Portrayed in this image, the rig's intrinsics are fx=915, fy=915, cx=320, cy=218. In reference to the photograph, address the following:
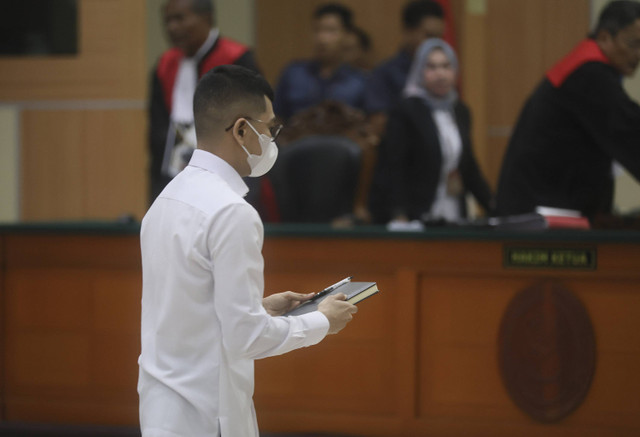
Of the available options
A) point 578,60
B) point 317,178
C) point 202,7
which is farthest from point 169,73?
point 578,60

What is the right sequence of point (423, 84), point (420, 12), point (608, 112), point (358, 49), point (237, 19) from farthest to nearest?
point (237, 19) < point (358, 49) < point (420, 12) < point (423, 84) < point (608, 112)

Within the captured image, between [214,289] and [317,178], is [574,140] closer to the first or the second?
[317,178]

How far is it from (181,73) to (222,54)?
0.72 ft

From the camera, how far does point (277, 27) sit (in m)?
6.88

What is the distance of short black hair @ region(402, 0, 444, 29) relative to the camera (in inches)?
199

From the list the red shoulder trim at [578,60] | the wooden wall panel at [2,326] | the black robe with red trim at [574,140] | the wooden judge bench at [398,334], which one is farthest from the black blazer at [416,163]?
the wooden wall panel at [2,326]

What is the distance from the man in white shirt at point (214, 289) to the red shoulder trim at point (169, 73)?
97.3 inches

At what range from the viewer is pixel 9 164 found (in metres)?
5.31

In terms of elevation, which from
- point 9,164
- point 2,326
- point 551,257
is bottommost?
point 2,326

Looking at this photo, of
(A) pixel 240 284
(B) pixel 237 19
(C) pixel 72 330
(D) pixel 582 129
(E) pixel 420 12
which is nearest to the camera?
(A) pixel 240 284

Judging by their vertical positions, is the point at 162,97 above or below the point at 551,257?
above

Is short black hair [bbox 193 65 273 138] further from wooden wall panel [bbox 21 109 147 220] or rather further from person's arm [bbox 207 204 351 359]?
wooden wall panel [bbox 21 109 147 220]

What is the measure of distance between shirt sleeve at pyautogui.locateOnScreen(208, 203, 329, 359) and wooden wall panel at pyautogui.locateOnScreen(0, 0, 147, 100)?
3714 millimetres

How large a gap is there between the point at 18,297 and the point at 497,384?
1898 mm
